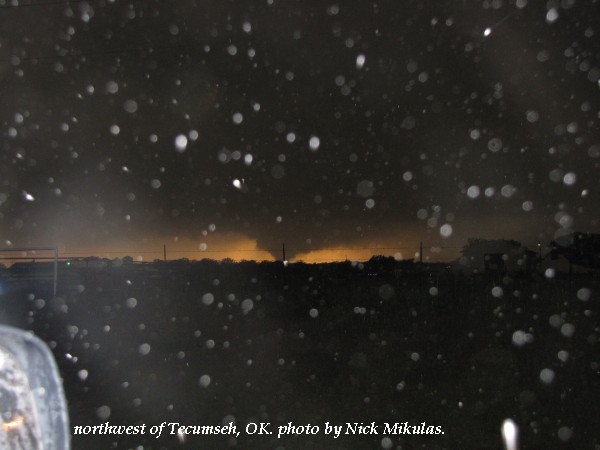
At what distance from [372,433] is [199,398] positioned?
2.30m

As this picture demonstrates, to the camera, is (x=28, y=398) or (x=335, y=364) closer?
(x=28, y=398)

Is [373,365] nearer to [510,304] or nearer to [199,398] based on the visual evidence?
[199,398]

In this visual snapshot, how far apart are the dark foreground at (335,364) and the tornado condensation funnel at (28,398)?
3527 mm

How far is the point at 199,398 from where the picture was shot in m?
6.45

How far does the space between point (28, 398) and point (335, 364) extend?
6.85 m

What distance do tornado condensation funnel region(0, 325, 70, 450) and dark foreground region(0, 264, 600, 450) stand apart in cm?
353

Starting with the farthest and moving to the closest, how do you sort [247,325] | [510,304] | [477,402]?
1. [510,304]
2. [247,325]
3. [477,402]

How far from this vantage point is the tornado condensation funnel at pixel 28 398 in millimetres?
1607

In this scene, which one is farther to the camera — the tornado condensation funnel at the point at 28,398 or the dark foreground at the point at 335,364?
the dark foreground at the point at 335,364

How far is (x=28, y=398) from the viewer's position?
1.67 meters

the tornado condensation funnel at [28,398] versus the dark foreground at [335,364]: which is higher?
the tornado condensation funnel at [28,398]

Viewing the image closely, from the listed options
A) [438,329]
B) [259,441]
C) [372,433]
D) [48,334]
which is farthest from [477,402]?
[48,334]

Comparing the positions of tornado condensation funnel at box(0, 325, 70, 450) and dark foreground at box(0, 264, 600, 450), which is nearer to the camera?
tornado condensation funnel at box(0, 325, 70, 450)

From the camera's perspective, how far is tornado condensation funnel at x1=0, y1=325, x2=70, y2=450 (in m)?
1.61
